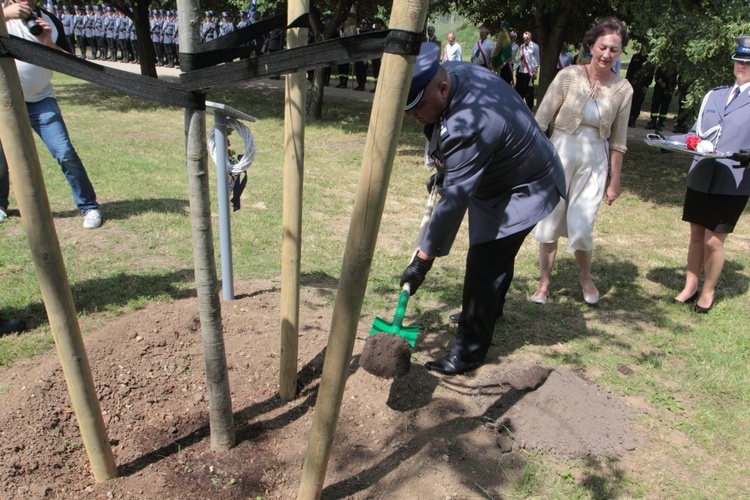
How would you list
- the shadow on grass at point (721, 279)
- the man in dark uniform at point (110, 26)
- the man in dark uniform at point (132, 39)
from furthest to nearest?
the man in dark uniform at point (110, 26) → the man in dark uniform at point (132, 39) → the shadow on grass at point (721, 279)

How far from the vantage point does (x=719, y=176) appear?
451 centimetres

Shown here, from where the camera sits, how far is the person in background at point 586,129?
165 inches

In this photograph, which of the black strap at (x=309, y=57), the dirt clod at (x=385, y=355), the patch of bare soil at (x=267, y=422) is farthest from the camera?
the dirt clod at (x=385, y=355)

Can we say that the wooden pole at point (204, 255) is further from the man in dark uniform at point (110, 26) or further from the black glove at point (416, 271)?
the man in dark uniform at point (110, 26)

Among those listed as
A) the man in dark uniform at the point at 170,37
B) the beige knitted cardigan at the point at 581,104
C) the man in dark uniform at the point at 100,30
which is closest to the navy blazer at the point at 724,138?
the beige knitted cardigan at the point at 581,104

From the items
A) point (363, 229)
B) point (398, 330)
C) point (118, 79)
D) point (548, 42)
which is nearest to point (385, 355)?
point (398, 330)

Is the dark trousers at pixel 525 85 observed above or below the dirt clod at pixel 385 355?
above

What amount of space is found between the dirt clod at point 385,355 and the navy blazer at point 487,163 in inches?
22.9

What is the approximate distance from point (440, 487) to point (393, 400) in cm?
65

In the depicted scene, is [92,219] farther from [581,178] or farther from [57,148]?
[581,178]

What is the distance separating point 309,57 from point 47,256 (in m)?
1.25

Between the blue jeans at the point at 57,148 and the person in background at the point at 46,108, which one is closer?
the person in background at the point at 46,108

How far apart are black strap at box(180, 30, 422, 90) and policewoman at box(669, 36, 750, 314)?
11.9ft

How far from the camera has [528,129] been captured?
317 cm
